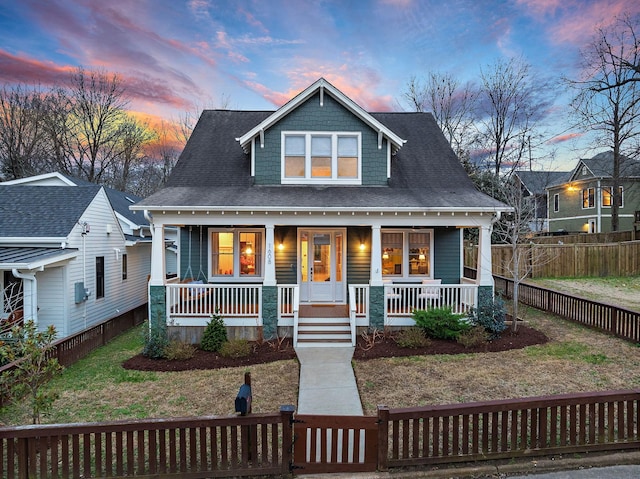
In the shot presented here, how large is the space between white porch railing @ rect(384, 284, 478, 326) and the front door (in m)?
2.09

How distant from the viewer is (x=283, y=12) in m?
14.5

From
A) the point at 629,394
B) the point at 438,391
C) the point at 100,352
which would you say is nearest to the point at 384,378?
the point at 438,391

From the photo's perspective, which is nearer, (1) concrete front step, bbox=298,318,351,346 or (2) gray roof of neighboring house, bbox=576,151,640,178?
(1) concrete front step, bbox=298,318,351,346

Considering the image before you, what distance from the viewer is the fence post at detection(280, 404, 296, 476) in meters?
4.02

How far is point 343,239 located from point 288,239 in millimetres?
1818

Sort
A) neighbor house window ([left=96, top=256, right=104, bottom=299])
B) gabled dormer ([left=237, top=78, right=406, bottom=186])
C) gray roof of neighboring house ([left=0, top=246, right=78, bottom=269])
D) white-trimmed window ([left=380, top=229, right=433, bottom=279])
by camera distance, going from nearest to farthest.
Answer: gray roof of neighboring house ([left=0, top=246, right=78, bottom=269]), gabled dormer ([left=237, top=78, right=406, bottom=186]), white-trimmed window ([left=380, top=229, right=433, bottom=279]), neighbor house window ([left=96, top=256, right=104, bottom=299])

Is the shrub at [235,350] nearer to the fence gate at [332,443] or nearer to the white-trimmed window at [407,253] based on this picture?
the fence gate at [332,443]

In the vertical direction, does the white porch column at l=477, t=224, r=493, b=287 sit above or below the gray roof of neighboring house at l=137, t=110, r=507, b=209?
below

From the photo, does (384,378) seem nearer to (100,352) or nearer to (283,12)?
(100,352)

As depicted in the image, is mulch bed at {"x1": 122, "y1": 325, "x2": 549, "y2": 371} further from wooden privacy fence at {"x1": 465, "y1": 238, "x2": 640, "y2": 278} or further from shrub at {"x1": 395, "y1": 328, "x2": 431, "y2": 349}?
wooden privacy fence at {"x1": 465, "y1": 238, "x2": 640, "y2": 278}

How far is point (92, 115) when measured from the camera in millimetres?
29766

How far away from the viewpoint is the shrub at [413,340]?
8680 mm

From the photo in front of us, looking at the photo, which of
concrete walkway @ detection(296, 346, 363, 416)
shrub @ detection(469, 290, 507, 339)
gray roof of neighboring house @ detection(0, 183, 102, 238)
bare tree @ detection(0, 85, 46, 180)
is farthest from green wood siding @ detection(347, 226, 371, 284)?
bare tree @ detection(0, 85, 46, 180)

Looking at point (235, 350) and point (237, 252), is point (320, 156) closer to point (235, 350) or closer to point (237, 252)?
point (237, 252)
